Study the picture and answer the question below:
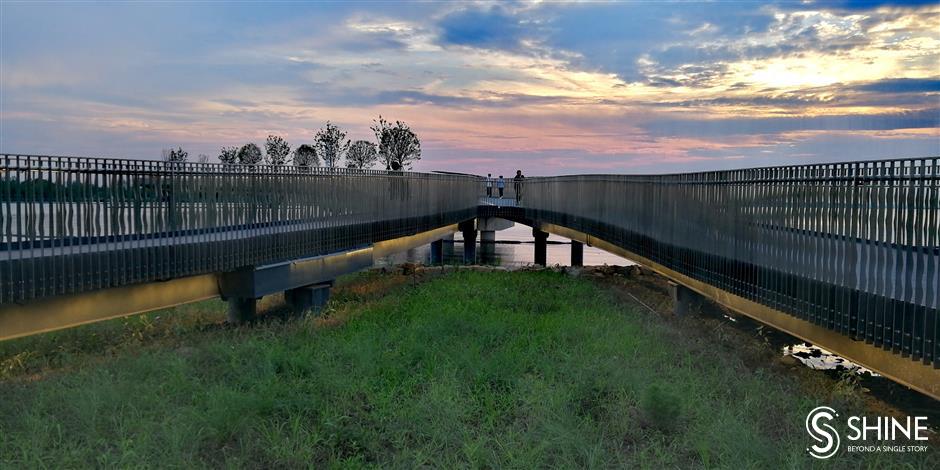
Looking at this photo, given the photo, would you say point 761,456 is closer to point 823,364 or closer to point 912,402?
point 912,402

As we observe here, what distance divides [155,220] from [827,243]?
1033cm

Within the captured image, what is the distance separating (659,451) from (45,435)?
6644 mm

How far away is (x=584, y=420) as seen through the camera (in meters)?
8.43

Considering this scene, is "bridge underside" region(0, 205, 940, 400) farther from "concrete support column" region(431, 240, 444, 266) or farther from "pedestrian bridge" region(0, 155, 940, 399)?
"concrete support column" region(431, 240, 444, 266)

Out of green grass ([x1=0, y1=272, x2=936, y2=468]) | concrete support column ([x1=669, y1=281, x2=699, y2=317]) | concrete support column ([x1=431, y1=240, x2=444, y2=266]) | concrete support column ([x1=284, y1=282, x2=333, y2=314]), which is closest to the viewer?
green grass ([x1=0, y1=272, x2=936, y2=468])

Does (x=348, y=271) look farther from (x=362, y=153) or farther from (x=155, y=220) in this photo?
(x=362, y=153)

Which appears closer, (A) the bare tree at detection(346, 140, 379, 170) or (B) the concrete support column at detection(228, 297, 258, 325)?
(B) the concrete support column at detection(228, 297, 258, 325)

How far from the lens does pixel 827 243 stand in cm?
916

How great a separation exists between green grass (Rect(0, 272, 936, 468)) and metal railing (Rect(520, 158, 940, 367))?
1336mm

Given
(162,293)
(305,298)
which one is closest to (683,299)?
(305,298)

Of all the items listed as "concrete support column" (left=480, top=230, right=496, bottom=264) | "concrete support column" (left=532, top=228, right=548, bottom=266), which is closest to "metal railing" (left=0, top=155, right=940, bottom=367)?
"concrete support column" (left=532, top=228, right=548, bottom=266)

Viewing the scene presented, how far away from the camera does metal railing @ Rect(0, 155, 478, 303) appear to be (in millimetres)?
9617

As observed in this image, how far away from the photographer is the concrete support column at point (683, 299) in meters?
16.6

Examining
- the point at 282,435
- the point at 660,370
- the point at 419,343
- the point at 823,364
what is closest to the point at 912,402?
the point at 823,364
